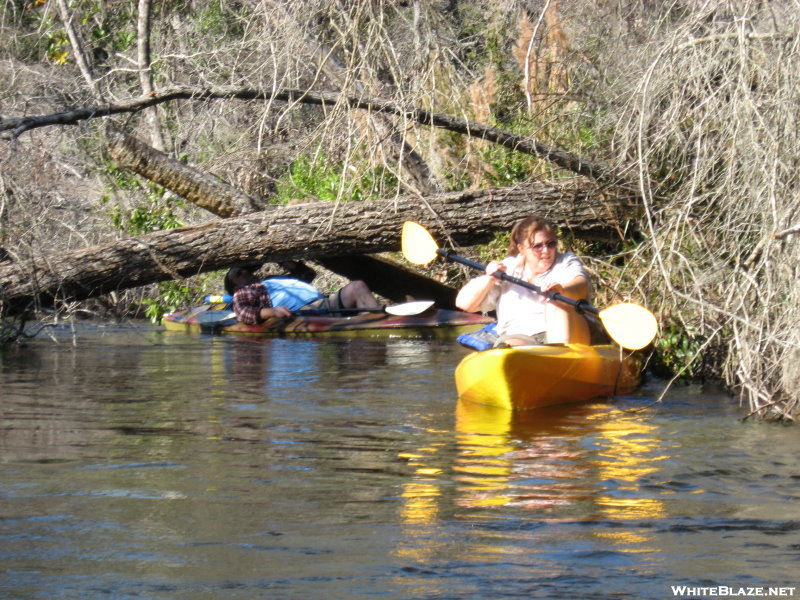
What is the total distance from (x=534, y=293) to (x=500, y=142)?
2292mm

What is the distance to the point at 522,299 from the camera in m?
7.88

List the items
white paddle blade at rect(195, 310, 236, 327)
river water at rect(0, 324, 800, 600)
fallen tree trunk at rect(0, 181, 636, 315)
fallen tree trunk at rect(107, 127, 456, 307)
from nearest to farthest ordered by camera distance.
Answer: river water at rect(0, 324, 800, 600), fallen tree trunk at rect(0, 181, 636, 315), fallen tree trunk at rect(107, 127, 456, 307), white paddle blade at rect(195, 310, 236, 327)

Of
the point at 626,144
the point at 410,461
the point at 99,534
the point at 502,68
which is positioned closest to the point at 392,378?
the point at 626,144

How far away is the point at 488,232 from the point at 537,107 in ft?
5.52

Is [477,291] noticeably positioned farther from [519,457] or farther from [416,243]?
[519,457]

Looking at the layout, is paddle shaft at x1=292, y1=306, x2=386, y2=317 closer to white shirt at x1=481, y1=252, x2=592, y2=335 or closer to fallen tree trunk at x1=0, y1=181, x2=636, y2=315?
fallen tree trunk at x1=0, y1=181, x2=636, y2=315

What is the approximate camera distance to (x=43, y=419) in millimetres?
6988

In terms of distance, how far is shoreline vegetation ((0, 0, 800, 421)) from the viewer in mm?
A: 6484

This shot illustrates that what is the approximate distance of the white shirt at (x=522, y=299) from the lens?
771cm

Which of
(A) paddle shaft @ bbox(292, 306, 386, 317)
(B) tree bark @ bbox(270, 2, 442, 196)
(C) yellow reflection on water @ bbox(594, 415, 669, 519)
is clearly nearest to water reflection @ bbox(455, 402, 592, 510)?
(C) yellow reflection on water @ bbox(594, 415, 669, 519)

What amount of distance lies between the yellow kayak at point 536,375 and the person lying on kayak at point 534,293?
0.24m

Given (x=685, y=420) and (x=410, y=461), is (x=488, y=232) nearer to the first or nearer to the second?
(x=685, y=420)

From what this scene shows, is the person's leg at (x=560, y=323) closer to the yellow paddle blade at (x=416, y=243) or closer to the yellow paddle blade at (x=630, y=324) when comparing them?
the yellow paddle blade at (x=630, y=324)

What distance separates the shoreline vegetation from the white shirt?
1.98 ft
